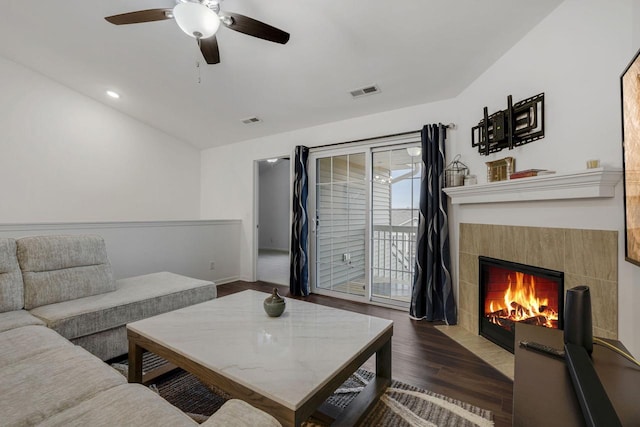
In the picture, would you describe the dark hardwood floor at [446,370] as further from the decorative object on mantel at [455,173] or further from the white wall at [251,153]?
the white wall at [251,153]

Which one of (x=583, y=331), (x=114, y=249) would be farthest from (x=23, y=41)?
(x=583, y=331)

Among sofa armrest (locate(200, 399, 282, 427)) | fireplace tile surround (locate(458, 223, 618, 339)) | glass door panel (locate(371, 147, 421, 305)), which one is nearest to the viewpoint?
sofa armrest (locate(200, 399, 282, 427))

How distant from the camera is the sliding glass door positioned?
355 centimetres

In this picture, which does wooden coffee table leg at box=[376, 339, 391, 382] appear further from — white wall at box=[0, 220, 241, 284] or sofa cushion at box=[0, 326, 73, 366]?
white wall at box=[0, 220, 241, 284]

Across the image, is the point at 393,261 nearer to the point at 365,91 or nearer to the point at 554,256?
the point at 554,256

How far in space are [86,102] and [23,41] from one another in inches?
41.6

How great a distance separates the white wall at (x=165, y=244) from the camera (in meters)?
3.29

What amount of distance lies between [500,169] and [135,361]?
284 cm

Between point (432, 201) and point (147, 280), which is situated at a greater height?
point (432, 201)

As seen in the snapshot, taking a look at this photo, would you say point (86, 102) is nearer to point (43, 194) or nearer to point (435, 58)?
point (43, 194)

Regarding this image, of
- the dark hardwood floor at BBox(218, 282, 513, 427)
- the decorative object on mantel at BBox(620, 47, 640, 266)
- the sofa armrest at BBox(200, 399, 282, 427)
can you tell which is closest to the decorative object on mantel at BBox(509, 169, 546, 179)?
the decorative object on mantel at BBox(620, 47, 640, 266)

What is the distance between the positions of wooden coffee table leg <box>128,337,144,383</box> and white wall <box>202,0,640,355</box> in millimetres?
2562

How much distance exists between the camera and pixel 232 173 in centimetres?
505

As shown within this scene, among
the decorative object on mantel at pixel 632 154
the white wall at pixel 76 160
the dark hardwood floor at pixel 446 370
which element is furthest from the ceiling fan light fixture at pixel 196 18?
the white wall at pixel 76 160
